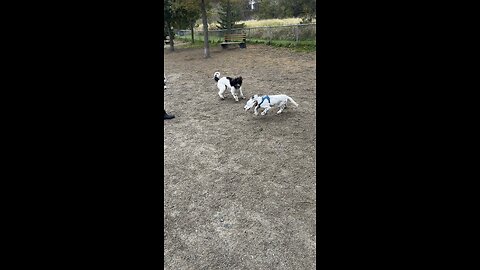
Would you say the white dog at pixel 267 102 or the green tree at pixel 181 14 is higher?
the green tree at pixel 181 14

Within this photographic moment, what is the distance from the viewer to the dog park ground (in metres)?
2.81

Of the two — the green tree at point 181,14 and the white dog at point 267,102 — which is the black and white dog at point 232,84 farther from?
the green tree at point 181,14

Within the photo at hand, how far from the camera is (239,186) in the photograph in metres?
4.05

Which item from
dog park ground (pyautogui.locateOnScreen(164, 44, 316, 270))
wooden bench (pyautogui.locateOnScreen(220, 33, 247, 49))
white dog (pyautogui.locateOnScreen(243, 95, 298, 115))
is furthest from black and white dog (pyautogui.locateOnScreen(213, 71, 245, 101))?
wooden bench (pyautogui.locateOnScreen(220, 33, 247, 49))

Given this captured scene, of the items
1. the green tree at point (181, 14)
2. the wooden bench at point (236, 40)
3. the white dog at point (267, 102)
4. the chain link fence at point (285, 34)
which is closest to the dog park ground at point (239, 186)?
the white dog at point (267, 102)

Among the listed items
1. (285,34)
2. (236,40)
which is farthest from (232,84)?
(236,40)

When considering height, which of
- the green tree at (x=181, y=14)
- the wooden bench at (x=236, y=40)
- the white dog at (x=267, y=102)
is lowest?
the white dog at (x=267, y=102)

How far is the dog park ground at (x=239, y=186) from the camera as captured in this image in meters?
2.81

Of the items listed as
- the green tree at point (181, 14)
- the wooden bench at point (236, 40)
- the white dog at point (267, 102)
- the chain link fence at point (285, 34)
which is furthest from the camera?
the green tree at point (181, 14)
